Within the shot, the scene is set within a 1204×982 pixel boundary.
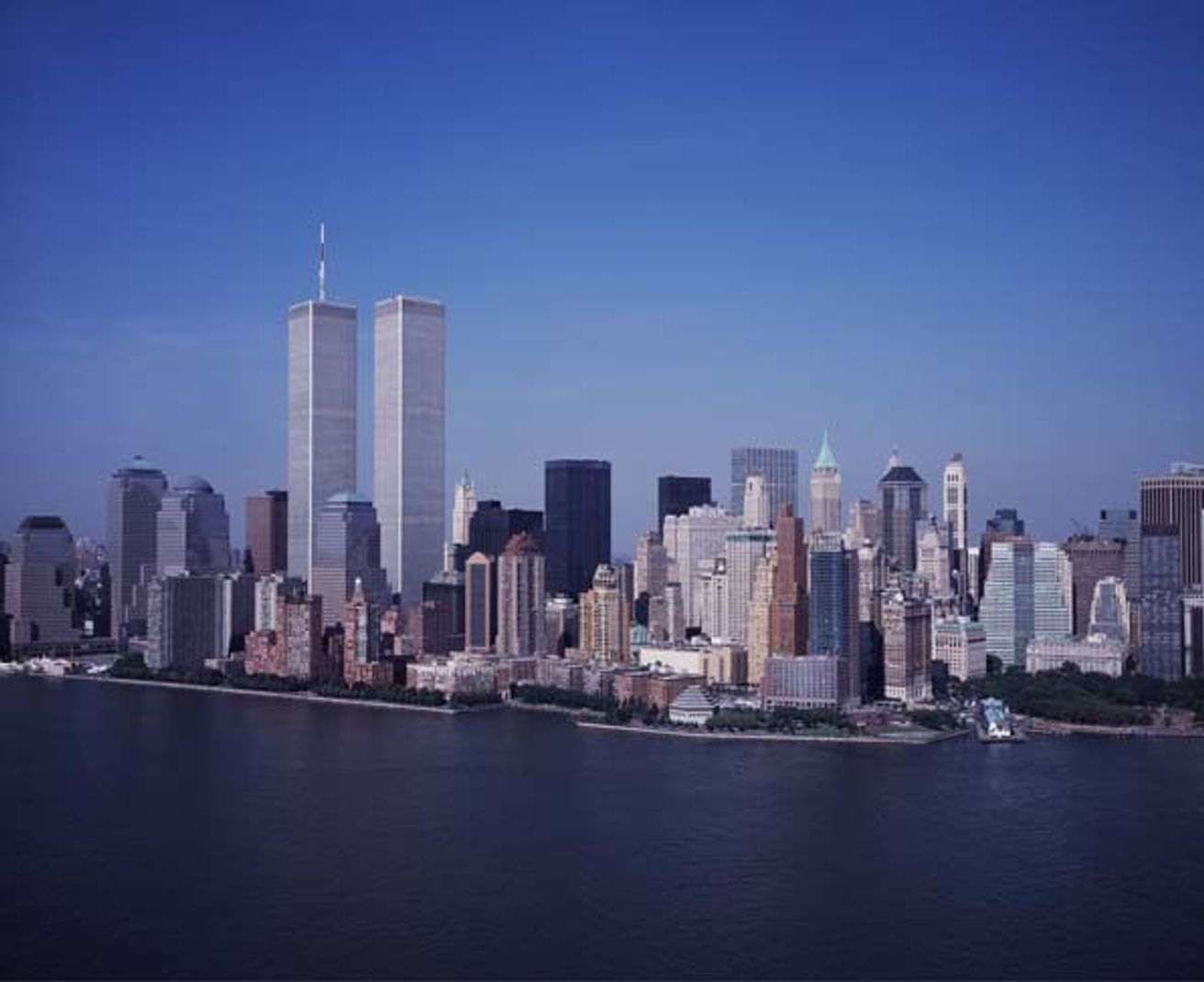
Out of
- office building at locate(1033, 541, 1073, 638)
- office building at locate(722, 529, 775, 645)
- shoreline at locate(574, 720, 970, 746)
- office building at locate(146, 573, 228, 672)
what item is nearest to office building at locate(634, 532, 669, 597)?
office building at locate(722, 529, 775, 645)

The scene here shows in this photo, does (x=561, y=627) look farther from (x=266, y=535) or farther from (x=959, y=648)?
(x=266, y=535)

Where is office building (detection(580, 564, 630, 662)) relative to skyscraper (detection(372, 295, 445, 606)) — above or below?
below

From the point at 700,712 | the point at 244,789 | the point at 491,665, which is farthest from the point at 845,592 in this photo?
the point at 244,789

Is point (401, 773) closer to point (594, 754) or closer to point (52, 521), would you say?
point (594, 754)

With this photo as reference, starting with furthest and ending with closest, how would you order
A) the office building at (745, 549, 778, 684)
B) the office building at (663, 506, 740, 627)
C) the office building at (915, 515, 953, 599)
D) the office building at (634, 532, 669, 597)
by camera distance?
the office building at (663, 506, 740, 627), the office building at (915, 515, 953, 599), the office building at (634, 532, 669, 597), the office building at (745, 549, 778, 684)

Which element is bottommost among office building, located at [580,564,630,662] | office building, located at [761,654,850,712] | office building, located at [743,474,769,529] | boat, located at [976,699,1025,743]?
boat, located at [976,699,1025,743]

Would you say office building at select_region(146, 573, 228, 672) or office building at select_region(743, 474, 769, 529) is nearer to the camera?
office building at select_region(146, 573, 228, 672)

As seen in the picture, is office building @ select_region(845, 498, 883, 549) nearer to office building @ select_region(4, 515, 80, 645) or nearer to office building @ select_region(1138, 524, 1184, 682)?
office building @ select_region(1138, 524, 1184, 682)

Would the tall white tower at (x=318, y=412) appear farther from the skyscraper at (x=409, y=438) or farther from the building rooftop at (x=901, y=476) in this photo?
the building rooftop at (x=901, y=476)
